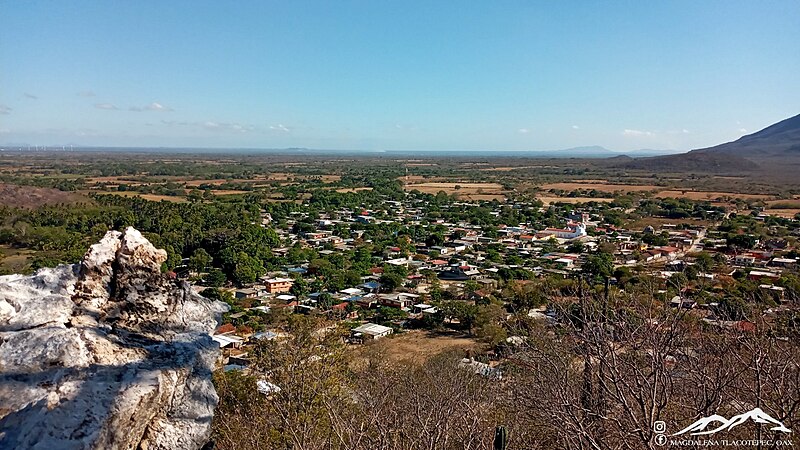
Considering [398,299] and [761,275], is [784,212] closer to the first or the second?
[761,275]

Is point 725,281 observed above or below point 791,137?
below

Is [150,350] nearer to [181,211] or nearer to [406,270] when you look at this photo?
[406,270]

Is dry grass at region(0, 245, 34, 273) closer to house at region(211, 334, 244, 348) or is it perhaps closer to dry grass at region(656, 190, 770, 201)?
house at region(211, 334, 244, 348)

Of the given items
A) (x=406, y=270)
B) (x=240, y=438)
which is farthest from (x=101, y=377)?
(x=406, y=270)

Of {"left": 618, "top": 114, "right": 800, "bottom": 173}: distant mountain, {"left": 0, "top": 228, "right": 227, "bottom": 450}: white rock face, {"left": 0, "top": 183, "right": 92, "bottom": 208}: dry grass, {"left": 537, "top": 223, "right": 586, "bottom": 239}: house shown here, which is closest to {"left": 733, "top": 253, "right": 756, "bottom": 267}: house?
{"left": 537, "top": 223, "right": 586, "bottom": 239}: house

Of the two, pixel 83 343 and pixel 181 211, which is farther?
pixel 181 211

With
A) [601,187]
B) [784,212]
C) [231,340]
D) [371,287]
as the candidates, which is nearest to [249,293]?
[371,287]
